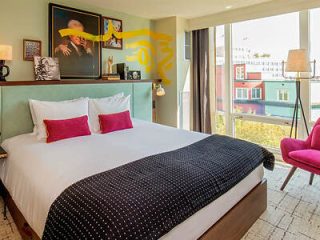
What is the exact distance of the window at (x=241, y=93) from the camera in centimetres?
429

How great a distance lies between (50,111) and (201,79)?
2.72 meters

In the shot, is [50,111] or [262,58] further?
[262,58]

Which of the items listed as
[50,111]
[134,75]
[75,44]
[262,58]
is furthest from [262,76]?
[50,111]

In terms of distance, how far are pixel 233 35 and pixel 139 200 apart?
378 cm

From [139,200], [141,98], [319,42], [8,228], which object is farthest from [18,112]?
[319,42]

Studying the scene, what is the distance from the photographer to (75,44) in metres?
3.43

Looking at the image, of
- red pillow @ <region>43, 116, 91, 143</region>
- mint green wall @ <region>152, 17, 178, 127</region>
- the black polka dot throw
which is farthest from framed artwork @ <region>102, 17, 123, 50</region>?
the black polka dot throw

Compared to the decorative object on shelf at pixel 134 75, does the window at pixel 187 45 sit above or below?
above

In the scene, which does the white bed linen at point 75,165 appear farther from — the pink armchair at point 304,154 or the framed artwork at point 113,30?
the framed artwork at point 113,30

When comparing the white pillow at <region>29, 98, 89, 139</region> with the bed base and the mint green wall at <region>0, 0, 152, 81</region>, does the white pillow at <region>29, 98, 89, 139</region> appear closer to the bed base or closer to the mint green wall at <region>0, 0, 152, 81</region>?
the mint green wall at <region>0, 0, 152, 81</region>

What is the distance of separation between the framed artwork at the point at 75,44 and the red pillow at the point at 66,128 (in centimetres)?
92

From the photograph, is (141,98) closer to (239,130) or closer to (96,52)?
(96,52)

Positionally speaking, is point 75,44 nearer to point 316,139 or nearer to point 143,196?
point 143,196

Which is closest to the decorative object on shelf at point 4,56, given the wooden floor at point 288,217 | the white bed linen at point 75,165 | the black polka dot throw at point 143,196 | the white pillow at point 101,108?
the white bed linen at point 75,165
